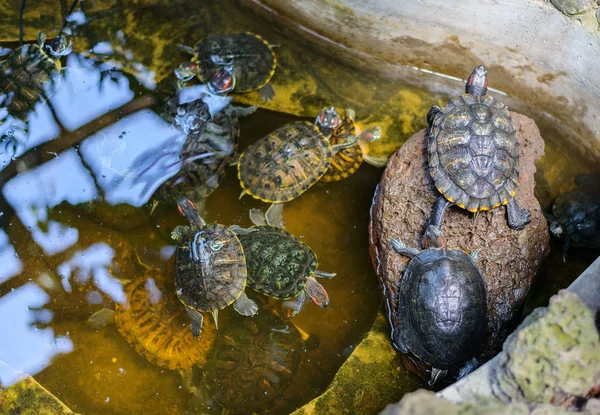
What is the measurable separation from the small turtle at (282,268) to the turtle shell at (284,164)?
1.16ft

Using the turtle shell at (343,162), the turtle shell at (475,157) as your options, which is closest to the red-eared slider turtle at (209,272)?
the turtle shell at (343,162)

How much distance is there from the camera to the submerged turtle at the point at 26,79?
13.3 ft

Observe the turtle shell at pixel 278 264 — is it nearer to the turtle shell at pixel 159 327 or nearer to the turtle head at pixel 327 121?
the turtle shell at pixel 159 327

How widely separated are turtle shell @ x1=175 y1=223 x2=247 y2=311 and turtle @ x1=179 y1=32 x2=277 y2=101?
1.38 m

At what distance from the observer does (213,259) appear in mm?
3510

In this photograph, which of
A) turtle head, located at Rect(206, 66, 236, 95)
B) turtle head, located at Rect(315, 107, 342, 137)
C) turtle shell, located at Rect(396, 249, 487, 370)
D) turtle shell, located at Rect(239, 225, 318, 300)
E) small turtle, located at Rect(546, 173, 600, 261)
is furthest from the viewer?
turtle head, located at Rect(206, 66, 236, 95)

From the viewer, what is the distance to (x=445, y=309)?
308cm

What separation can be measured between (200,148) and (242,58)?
899 mm

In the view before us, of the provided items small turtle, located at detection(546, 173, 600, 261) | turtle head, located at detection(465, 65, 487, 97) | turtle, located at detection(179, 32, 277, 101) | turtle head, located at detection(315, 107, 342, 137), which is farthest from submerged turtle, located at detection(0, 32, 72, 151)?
small turtle, located at detection(546, 173, 600, 261)

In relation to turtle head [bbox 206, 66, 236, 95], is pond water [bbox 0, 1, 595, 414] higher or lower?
lower

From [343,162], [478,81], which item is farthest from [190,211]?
[478,81]

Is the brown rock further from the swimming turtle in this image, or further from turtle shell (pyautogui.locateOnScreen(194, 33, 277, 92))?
turtle shell (pyautogui.locateOnScreen(194, 33, 277, 92))

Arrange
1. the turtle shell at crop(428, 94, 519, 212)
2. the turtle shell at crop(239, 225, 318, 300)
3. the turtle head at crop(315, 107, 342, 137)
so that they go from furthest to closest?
the turtle head at crop(315, 107, 342, 137), the turtle shell at crop(239, 225, 318, 300), the turtle shell at crop(428, 94, 519, 212)

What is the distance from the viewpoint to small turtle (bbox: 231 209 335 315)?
11.7 ft
